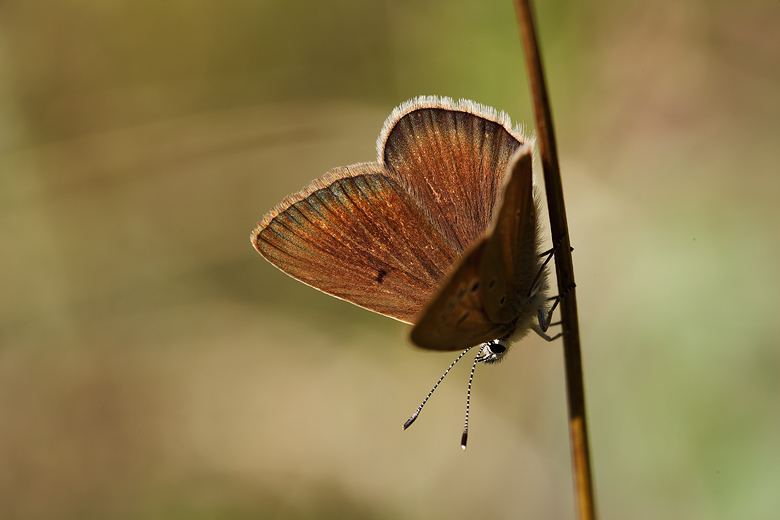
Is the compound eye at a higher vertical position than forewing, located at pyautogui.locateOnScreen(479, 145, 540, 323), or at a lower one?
lower

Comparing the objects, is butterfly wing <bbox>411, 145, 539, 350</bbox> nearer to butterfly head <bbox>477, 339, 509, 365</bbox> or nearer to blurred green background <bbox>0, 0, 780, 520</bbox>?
butterfly head <bbox>477, 339, 509, 365</bbox>

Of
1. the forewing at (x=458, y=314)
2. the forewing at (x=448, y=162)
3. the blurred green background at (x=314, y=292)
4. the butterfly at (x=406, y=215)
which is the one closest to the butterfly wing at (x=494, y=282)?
the forewing at (x=458, y=314)

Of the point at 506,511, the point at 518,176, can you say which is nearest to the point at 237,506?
the point at 506,511

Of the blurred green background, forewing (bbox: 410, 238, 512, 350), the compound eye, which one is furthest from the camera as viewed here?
the blurred green background

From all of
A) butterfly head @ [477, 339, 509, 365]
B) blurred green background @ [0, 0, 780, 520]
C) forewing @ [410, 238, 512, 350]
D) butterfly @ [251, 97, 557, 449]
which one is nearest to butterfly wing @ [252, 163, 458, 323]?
butterfly @ [251, 97, 557, 449]

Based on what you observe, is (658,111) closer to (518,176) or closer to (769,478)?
(769,478)

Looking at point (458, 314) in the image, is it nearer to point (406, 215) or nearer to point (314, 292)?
point (406, 215)

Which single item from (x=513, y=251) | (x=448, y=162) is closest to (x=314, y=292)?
(x=448, y=162)
